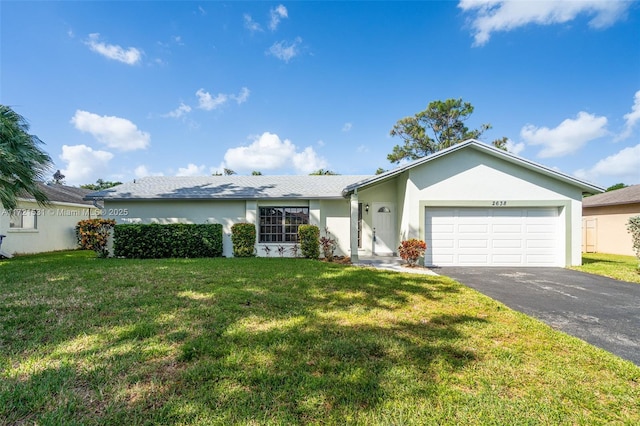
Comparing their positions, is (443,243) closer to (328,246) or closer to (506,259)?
(506,259)

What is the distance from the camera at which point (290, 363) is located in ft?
9.73

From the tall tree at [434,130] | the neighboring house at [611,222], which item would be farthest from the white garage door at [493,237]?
the tall tree at [434,130]

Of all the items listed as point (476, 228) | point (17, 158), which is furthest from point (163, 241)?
point (476, 228)

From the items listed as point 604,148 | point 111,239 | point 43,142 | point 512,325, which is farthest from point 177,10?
point 604,148

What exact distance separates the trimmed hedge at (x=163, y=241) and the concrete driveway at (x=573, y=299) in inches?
368

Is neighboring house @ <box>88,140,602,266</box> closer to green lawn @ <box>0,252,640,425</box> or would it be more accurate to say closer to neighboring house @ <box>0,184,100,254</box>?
green lawn @ <box>0,252,640,425</box>

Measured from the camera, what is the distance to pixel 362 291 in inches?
237

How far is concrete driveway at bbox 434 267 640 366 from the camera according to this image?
4.07 metres

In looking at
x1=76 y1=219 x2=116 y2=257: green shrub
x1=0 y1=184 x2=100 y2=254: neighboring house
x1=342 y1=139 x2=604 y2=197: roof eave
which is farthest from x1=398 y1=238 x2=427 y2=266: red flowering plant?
x1=0 y1=184 x2=100 y2=254: neighboring house

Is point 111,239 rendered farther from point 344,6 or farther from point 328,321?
point 344,6

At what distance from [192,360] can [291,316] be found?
171 cm

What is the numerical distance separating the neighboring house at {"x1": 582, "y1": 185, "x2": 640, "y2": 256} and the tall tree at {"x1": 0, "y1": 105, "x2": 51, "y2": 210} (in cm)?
2461

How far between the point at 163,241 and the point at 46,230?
8.40 metres

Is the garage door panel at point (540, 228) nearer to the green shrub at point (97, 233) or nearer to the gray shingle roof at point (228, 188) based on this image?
the gray shingle roof at point (228, 188)
